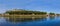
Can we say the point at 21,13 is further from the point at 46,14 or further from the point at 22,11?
the point at 46,14

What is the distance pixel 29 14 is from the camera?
206 feet

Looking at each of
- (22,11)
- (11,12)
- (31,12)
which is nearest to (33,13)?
(31,12)

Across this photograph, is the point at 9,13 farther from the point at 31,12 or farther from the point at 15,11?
the point at 31,12

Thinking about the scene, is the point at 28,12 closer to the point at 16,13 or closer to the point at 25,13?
the point at 25,13

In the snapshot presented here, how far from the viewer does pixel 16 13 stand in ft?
199

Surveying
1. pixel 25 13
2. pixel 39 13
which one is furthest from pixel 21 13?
pixel 39 13

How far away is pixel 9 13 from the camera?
6247cm

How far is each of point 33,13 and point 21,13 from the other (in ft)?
17.9

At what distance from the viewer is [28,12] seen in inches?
2494

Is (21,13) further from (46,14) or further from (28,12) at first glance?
(46,14)

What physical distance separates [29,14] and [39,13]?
5425 millimetres

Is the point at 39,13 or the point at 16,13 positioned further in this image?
the point at 39,13

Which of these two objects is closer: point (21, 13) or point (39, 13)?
point (21, 13)

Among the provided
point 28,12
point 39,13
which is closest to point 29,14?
point 28,12
